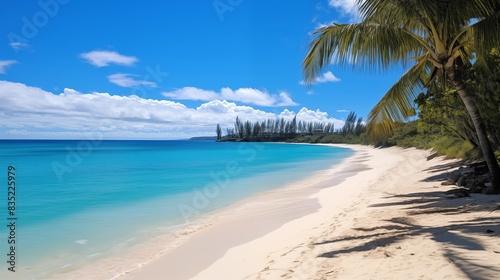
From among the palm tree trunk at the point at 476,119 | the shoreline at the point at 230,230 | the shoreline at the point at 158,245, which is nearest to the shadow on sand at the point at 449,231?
the palm tree trunk at the point at 476,119

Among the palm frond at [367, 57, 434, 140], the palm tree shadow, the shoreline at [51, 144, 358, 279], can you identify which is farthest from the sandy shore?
the palm frond at [367, 57, 434, 140]

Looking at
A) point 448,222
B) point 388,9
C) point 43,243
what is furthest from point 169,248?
point 388,9

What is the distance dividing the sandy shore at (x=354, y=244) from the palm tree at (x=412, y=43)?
212 centimetres

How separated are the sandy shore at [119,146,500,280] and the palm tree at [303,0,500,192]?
2117mm

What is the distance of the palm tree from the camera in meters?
6.49

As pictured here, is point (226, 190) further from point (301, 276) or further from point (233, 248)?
point (301, 276)

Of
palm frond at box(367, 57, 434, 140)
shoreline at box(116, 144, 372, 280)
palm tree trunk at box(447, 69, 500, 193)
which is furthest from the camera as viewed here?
palm frond at box(367, 57, 434, 140)

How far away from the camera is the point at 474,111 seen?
717 centimetres

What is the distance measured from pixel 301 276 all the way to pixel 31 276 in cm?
409

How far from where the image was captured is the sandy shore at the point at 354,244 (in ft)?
12.7

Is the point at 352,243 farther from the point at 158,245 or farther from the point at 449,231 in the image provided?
the point at 158,245

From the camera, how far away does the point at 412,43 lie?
8.16m

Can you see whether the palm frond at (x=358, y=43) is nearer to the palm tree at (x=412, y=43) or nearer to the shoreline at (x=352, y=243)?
the palm tree at (x=412, y=43)

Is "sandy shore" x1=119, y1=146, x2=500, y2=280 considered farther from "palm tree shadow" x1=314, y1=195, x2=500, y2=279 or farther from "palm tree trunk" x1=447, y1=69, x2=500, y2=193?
"palm tree trunk" x1=447, y1=69, x2=500, y2=193
